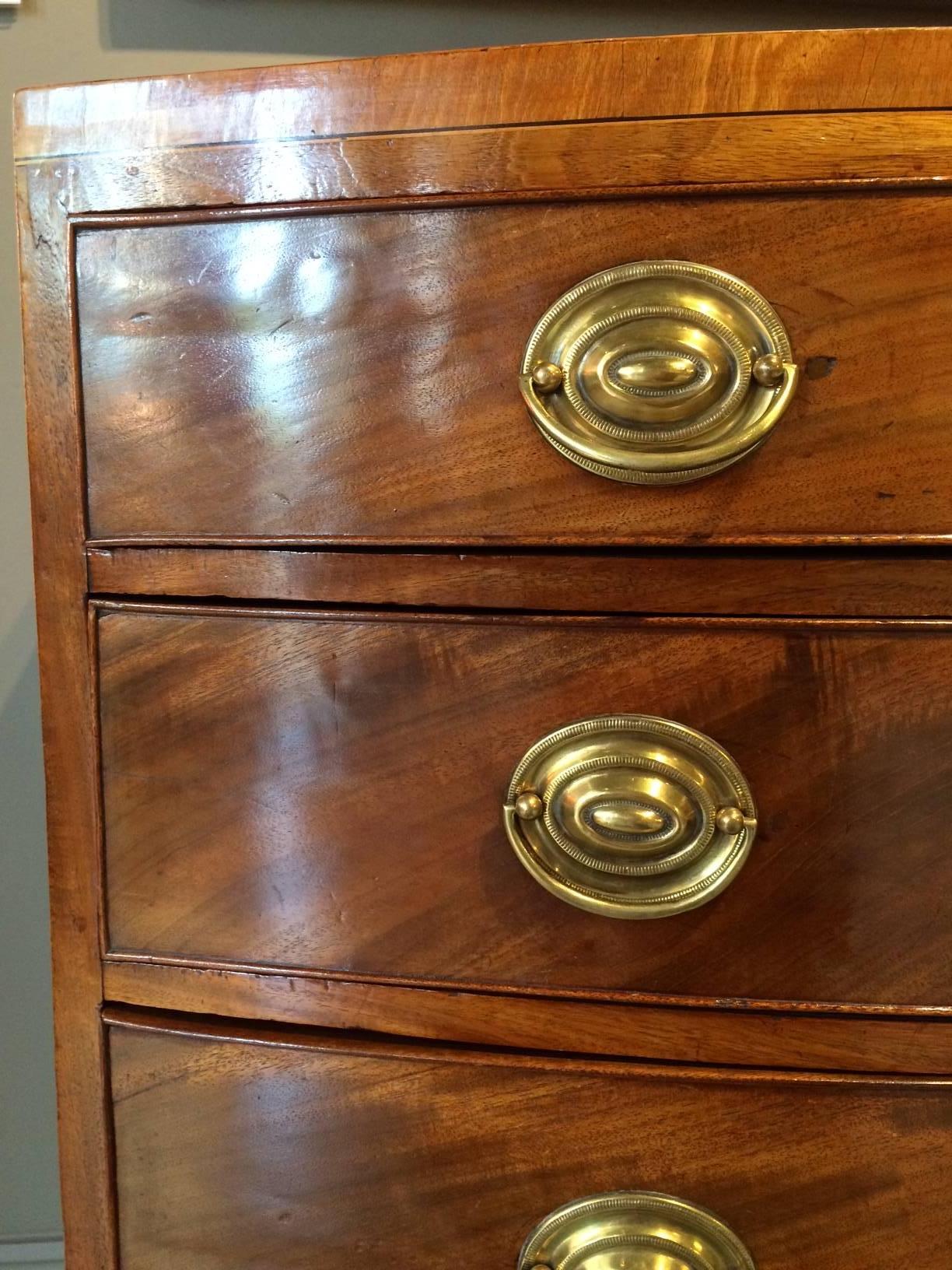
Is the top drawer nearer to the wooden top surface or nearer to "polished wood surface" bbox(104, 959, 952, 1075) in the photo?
the wooden top surface

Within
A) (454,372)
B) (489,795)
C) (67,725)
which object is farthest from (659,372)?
(67,725)

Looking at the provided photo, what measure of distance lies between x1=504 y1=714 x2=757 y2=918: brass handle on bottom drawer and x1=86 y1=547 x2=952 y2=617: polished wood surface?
0.06 metres

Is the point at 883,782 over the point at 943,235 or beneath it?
beneath

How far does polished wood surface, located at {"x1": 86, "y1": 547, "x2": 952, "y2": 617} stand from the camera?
1.41 ft

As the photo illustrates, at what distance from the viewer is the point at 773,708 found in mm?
438

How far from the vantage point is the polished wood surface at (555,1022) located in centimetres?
45

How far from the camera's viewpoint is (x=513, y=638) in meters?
0.45

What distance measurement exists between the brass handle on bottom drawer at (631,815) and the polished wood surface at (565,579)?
6 centimetres

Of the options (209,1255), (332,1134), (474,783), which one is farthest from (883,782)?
(209,1255)

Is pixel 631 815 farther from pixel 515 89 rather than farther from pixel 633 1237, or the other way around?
pixel 515 89

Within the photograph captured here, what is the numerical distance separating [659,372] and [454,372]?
90 millimetres

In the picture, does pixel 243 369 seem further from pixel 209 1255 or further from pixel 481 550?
pixel 209 1255

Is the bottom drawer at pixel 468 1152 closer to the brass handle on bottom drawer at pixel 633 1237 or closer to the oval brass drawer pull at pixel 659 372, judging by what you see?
the brass handle on bottom drawer at pixel 633 1237

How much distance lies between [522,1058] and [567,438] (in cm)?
29
